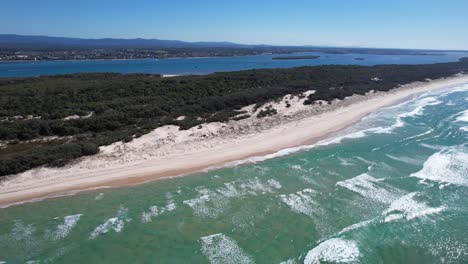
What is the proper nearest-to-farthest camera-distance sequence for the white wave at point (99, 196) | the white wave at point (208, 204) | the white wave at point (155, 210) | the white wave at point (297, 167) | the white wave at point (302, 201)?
the white wave at point (155, 210) < the white wave at point (208, 204) < the white wave at point (302, 201) < the white wave at point (99, 196) < the white wave at point (297, 167)

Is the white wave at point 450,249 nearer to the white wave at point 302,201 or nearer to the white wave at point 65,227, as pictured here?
the white wave at point 302,201

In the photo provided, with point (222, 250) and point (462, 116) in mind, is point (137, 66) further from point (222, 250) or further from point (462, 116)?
point (222, 250)

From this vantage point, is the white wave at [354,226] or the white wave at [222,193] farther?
the white wave at [222,193]

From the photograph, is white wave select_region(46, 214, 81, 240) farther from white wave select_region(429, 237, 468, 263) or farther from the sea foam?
white wave select_region(429, 237, 468, 263)

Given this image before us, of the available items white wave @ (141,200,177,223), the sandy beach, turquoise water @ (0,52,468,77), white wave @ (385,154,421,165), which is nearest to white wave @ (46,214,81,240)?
the sandy beach

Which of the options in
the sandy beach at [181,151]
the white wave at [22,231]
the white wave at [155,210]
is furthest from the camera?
the sandy beach at [181,151]

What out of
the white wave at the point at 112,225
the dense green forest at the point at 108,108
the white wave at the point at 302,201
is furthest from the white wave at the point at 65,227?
the white wave at the point at 302,201

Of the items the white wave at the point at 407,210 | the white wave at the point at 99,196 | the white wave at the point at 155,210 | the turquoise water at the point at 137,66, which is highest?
the turquoise water at the point at 137,66
